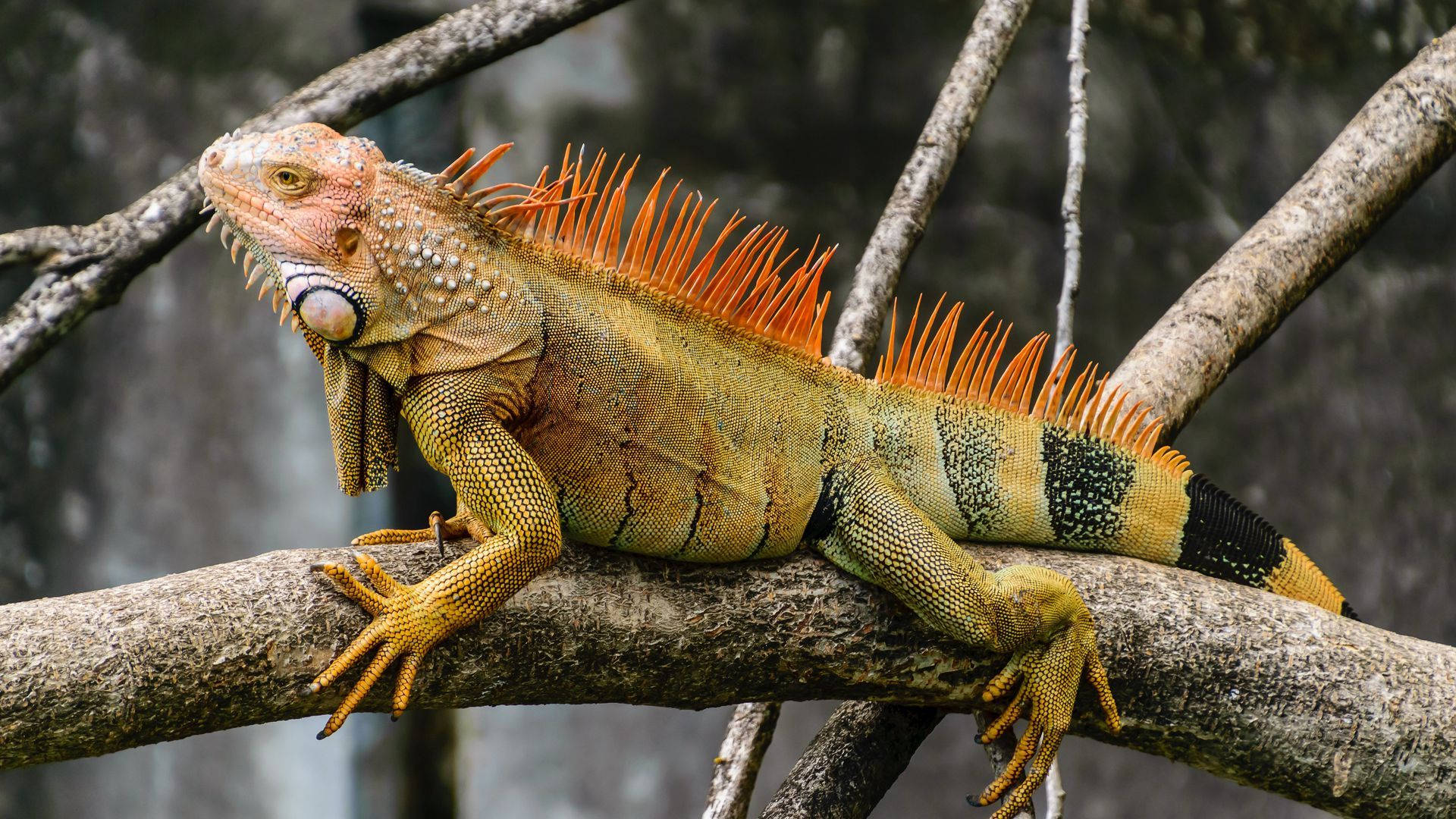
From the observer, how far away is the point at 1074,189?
386 centimetres

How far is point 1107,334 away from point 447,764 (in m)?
4.99

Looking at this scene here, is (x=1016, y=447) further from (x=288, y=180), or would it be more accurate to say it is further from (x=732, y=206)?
(x=732, y=206)

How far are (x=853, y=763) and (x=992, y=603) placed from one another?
78cm

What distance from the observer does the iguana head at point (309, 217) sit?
8.33ft

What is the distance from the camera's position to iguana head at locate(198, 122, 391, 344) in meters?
2.54

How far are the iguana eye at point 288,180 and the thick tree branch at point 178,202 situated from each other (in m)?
1.14

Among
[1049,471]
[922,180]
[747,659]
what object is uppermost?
[922,180]

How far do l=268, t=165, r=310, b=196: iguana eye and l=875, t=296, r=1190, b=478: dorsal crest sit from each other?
1.65 meters

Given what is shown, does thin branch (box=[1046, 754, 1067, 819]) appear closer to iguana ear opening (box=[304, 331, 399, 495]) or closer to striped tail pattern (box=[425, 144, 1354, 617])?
striped tail pattern (box=[425, 144, 1354, 617])

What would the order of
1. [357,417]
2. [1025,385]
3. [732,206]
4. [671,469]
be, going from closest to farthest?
[357,417], [671,469], [1025,385], [732,206]

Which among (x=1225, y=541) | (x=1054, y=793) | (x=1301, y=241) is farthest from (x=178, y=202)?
(x=1301, y=241)

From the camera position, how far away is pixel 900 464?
322cm

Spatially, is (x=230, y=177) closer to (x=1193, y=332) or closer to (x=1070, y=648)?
(x=1070, y=648)

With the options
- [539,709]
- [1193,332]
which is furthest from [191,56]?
[1193,332]
